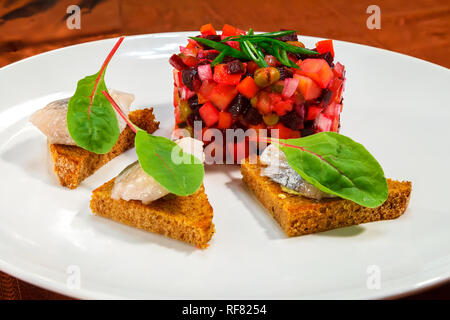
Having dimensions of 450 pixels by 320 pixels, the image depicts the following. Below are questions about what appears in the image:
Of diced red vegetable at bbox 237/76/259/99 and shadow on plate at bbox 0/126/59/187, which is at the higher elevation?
diced red vegetable at bbox 237/76/259/99

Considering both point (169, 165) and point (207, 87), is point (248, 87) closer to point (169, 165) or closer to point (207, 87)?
point (207, 87)

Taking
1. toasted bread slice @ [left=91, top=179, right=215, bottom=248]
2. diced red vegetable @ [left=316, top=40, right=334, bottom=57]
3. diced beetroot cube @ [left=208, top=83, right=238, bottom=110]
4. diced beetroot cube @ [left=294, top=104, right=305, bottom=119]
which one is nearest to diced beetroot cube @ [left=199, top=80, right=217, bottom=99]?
diced beetroot cube @ [left=208, top=83, right=238, bottom=110]

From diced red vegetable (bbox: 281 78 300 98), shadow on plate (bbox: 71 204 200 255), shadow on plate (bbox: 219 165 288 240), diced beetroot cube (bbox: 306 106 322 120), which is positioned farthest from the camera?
diced beetroot cube (bbox: 306 106 322 120)

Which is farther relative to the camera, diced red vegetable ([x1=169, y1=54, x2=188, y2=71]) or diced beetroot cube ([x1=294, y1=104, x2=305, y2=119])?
diced red vegetable ([x1=169, y1=54, x2=188, y2=71])

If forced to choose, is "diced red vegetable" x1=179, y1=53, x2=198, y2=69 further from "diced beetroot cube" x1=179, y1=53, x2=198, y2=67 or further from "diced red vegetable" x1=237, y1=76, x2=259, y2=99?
"diced red vegetable" x1=237, y1=76, x2=259, y2=99

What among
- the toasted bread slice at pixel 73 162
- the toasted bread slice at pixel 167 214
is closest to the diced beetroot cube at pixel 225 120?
the toasted bread slice at pixel 167 214

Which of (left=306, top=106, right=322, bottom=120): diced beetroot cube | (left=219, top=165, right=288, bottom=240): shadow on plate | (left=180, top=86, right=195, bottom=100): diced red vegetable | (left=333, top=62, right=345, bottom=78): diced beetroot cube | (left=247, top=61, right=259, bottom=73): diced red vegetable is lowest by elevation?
(left=219, top=165, right=288, bottom=240): shadow on plate

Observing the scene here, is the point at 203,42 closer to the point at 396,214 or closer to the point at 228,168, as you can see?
the point at 228,168
